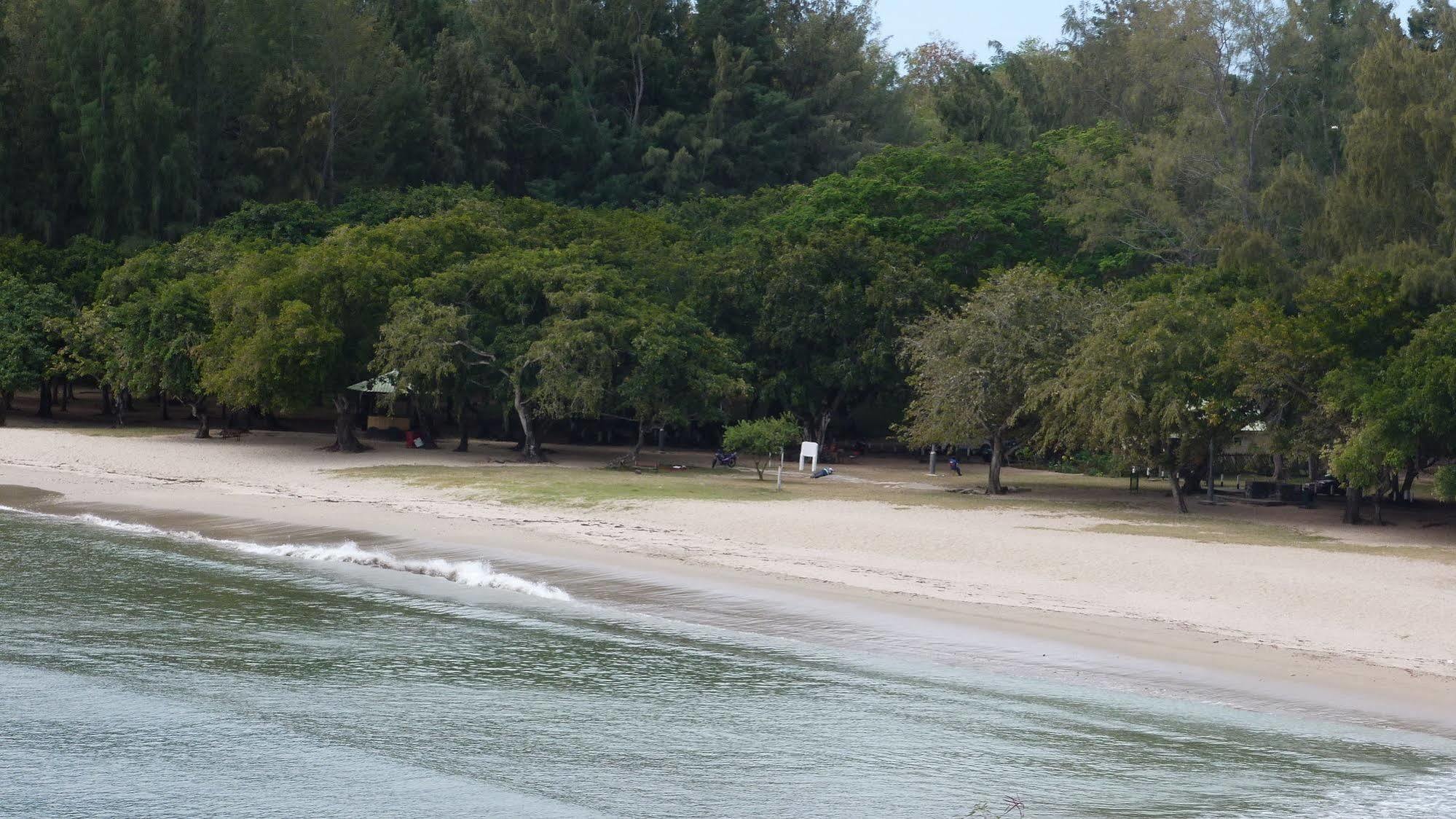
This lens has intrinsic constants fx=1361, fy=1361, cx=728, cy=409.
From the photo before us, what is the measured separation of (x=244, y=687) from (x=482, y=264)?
948 inches

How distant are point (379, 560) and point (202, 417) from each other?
24.0 meters

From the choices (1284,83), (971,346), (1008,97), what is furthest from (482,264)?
(1008,97)

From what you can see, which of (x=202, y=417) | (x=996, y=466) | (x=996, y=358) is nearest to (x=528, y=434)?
(x=202, y=417)

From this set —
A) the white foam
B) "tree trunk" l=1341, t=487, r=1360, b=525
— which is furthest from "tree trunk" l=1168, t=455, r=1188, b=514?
the white foam

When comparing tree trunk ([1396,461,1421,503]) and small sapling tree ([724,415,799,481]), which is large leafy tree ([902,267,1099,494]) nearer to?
A: small sapling tree ([724,415,799,481])

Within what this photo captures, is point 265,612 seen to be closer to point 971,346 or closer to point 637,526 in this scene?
point 637,526

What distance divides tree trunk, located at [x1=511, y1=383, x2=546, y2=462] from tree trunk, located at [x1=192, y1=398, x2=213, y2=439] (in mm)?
11706

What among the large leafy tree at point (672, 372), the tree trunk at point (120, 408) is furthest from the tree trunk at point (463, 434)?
the tree trunk at point (120, 408)

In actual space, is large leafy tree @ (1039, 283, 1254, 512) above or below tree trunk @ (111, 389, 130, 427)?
above

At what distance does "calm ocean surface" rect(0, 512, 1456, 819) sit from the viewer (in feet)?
41.6

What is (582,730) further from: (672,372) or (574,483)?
(672,372)

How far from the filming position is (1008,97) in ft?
201

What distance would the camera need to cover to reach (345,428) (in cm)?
4047

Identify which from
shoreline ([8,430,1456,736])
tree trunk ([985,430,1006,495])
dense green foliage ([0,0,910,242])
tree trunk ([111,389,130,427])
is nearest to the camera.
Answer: shoreline ([8,430,1456,736])
